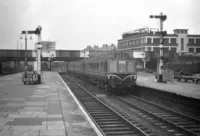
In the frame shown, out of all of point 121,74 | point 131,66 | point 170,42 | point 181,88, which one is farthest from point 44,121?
point 170,42

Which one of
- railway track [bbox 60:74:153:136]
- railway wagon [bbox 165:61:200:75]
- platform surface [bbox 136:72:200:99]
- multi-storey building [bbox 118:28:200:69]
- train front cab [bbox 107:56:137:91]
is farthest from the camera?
multi-storey building [bbox 118:28:200:69]

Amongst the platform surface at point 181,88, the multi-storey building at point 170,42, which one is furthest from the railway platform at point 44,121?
the multi-storey building at point 170,42

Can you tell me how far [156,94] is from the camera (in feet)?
62.1

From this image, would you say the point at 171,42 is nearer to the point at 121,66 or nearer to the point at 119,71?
the point at 121,66

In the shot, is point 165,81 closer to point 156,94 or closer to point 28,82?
point 156,94

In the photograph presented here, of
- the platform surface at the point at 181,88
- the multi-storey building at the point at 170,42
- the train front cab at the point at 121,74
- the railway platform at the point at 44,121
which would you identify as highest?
the multi-storey building at the point at 170,42

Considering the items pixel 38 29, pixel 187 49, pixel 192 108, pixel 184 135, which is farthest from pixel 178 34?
pixel 184 135

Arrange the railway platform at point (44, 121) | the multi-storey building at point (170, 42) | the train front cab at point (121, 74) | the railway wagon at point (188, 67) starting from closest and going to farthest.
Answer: the railway platform at point (44, 121), the train front cab at point (121, 74), the railway wagon at point (188, 67), the multi-storey building at point (170, 42)

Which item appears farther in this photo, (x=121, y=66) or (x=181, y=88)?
(x=181, y=88)

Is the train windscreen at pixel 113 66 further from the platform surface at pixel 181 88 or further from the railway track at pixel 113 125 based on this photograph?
the railway track at pixel 113 125

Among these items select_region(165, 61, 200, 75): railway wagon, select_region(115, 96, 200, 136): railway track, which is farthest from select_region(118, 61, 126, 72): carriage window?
select_region(165, 61, 200, 75): railway wagon

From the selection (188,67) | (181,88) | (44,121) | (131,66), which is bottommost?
(44,121)

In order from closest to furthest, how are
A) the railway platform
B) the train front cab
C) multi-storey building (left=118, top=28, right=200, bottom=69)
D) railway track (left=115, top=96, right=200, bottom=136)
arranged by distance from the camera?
the railway platform → railway track (left=115, top=96, right=200, bottom=136) → the train front cab → multi-storey building (left=118, top=28, right=200, bottom=69)

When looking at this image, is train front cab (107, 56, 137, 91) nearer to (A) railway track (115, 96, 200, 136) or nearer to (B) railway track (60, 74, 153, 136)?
(A) railway track (115, 96, 200, 136)
